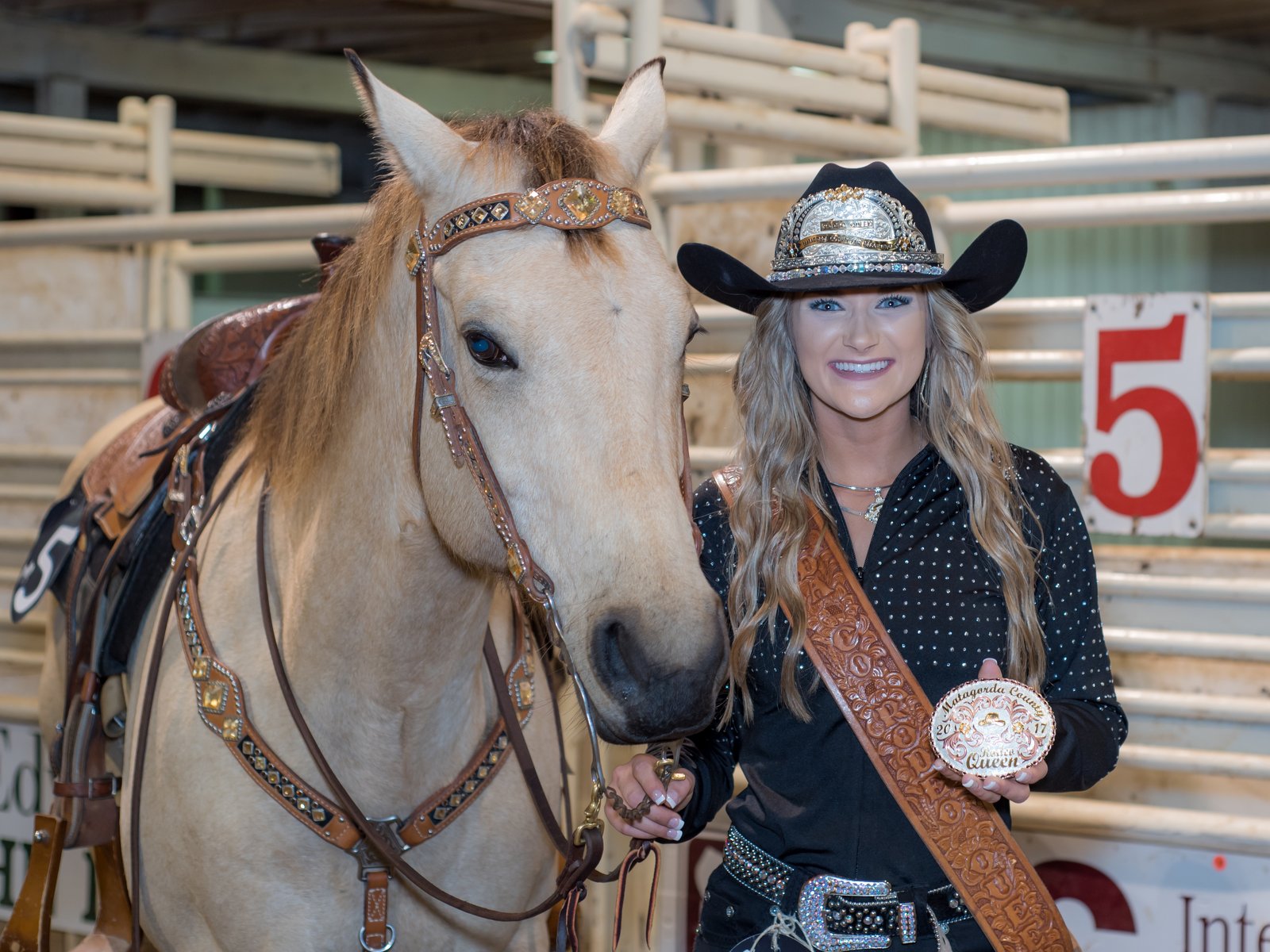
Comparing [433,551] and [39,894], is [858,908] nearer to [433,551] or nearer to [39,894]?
[433,551]

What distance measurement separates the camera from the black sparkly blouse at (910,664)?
5.32ft

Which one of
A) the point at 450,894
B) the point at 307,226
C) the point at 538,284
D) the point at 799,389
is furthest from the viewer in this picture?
the point at 307,226

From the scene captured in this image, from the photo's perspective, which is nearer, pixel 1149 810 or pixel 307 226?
pixel 1149 810

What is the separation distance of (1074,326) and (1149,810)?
3.32 feet

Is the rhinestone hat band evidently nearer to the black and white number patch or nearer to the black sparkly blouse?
the black sparkly blouse

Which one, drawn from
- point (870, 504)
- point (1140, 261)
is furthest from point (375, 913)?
point (1140, 261)

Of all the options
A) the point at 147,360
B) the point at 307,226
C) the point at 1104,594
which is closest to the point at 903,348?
the point at 1104,594

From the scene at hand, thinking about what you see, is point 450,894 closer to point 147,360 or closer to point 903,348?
point 903,348

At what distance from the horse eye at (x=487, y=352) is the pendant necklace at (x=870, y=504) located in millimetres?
497

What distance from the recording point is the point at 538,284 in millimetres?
1478

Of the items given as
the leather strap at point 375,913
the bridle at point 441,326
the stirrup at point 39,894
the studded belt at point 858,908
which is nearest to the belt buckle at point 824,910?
the studded belt at point 858,908

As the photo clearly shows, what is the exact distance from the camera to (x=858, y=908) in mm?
1580

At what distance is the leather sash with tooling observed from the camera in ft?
5.26

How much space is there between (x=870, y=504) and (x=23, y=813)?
9.67 feet
